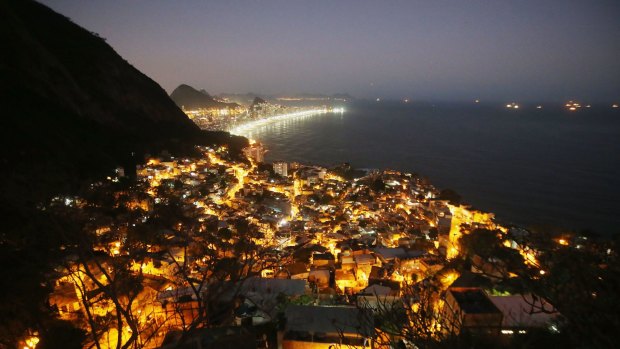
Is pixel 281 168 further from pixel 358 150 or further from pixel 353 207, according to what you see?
pixel 358 150

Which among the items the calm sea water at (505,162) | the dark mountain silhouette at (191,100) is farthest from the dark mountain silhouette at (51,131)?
the dark mountain silhouette at (191,100)

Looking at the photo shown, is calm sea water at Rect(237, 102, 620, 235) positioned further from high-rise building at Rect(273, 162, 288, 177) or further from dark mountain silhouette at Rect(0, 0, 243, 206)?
dark mountain silhouette at Rect(0, 0, 243, 206)

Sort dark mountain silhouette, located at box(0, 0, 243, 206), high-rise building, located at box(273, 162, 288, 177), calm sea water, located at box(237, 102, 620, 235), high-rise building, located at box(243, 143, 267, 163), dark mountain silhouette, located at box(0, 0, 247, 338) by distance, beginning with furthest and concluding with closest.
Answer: high-rise building, located at box(243, 143, 267, 163), high-rise building, located at box(273, 162, 288, 177), calm sea water, located at box(237, 102, 620, 235), dark mountain silhouette, located at box(0, 0, 243, 206), dark mountain silhouette, located at box(0, 0, 247, 338)

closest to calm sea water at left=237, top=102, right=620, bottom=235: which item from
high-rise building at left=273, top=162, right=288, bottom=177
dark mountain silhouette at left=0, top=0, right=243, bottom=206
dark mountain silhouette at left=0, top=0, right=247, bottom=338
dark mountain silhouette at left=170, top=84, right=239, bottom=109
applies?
high-rise building at left=273, top=162, right=288, bottom=177

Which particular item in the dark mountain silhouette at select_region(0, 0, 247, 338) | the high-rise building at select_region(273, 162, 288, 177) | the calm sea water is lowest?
the calm sea water

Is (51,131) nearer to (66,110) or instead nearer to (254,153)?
(66,110)

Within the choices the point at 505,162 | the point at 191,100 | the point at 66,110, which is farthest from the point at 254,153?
the point at 191,100

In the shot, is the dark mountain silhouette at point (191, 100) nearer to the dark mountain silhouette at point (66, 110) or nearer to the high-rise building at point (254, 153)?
the dark mountain silhouette at point (66, 110)

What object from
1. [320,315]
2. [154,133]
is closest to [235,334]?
[320,315]
